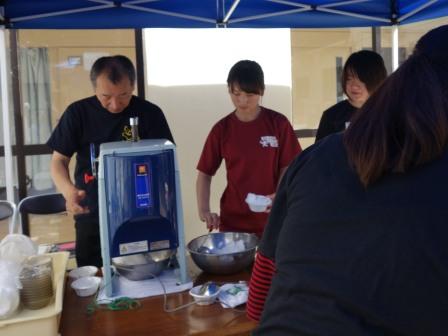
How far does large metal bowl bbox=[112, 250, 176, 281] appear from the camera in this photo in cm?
149

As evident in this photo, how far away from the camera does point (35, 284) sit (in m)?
1.27

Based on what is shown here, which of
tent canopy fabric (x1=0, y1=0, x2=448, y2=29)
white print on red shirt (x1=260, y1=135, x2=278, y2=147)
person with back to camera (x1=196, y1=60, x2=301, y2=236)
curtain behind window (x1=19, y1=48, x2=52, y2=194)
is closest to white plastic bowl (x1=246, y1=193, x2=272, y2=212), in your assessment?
person with back to camera (x1=196, y1=60, x2=301, y2=236)

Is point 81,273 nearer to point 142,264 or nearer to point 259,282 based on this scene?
point 142,264

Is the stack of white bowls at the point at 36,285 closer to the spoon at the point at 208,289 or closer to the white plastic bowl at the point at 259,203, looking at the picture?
the spoon at the point at 208,289

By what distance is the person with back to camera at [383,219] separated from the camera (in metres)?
0.69

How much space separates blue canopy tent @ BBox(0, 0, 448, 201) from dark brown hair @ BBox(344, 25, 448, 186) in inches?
83.7

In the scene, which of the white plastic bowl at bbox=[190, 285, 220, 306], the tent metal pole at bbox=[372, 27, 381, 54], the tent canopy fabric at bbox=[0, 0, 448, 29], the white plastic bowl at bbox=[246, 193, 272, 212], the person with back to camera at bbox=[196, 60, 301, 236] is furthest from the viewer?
the tent metal pole at bbox=[372, 27, 381, 54]

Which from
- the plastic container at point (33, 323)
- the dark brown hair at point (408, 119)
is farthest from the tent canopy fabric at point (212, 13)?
the dark brown hair at point (408, 119)

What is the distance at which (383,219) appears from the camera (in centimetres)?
71

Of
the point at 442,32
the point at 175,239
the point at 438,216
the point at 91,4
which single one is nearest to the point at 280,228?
the point at 438,216

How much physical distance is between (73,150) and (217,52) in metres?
2.13

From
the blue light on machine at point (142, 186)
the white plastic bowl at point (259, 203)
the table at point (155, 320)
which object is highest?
the blue light on machine at point (142, 186)

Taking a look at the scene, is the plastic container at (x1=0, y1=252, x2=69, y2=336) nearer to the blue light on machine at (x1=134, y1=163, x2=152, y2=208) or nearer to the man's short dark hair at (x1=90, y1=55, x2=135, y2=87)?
the blue light on machine at (x1=134, y1=163, x2=152, y2=208)

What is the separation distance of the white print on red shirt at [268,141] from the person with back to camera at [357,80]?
1.01 feet
